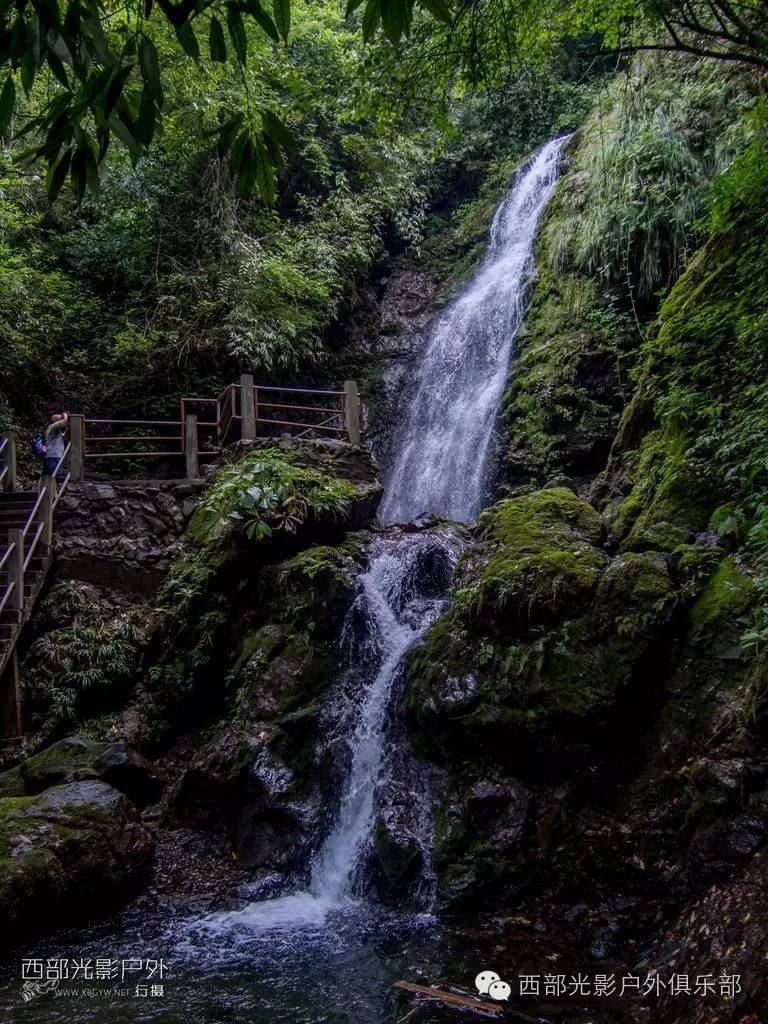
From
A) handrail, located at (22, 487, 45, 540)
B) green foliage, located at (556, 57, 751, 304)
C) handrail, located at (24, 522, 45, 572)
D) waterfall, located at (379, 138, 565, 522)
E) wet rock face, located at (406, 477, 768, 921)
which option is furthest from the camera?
waterfall, located at (379, 138, 565, 522)

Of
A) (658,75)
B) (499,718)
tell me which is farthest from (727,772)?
(658,75)

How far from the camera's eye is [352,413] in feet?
38.8

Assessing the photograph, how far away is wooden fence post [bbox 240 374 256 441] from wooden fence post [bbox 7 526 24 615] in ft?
12.4

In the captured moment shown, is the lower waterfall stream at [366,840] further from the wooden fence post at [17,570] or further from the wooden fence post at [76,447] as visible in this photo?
the wooden fence post at [76,447]

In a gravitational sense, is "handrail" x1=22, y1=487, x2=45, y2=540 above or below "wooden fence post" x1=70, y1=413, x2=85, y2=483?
below

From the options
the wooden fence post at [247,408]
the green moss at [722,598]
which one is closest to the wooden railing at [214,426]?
the wooden fence post at [247,408]

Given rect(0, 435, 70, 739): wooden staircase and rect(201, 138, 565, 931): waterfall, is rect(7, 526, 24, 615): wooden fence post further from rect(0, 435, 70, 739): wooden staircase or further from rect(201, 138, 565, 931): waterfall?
rect(201, 138, 565, 931): waterfall

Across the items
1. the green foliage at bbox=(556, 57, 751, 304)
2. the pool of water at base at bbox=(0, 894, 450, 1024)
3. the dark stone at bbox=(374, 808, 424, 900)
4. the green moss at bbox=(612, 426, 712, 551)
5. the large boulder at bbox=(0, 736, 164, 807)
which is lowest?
the pool of water at base at bbox=(0, 894, 450, 1024)

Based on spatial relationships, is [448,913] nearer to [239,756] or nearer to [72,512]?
[239,756]

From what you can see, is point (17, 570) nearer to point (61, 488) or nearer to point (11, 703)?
point (11, 703)

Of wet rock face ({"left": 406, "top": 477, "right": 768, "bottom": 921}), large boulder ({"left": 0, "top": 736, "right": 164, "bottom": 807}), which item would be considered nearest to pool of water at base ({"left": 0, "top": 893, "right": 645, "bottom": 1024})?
wet rock face ({"left": 406, "top": 477, "right": 768, "bottom": 921})

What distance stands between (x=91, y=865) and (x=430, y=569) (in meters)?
5.03

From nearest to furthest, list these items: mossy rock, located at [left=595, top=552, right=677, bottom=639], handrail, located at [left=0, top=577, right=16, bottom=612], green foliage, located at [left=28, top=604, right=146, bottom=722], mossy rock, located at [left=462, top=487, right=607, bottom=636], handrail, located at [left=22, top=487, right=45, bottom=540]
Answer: mossy rock, located at [left=595, top=552, right=677, bottom=639], mossy rock, located at [left=462, top=487, right=607, bottom=636], handrail, located at [left=0, top=577, right=16, bottom=612], green foliage, located at [left=28, top=604, right=146, bottom=722], handrail, located at [left=22, top=487, right=45, bottom=540]

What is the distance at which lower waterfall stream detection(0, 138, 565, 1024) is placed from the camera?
15.5ft
